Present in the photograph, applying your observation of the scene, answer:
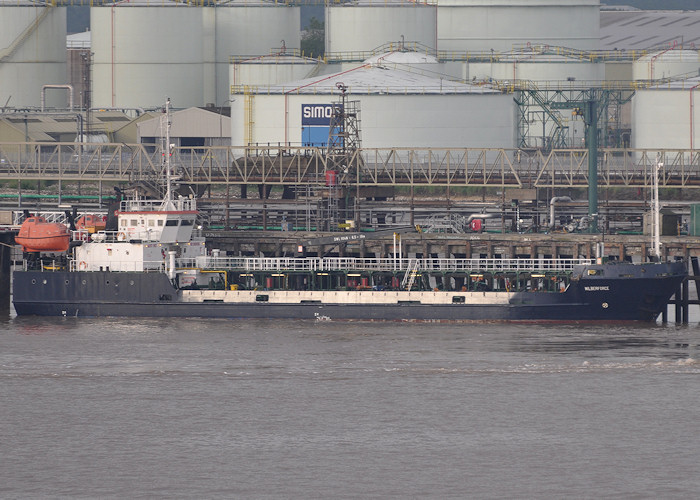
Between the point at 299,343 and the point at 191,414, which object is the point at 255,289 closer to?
the point at 299,343

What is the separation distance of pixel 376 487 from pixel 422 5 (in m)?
92.0

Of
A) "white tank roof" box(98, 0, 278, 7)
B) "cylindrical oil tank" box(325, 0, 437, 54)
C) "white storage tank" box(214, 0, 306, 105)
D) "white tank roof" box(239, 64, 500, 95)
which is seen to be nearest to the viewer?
"white tank roof" box(239, 64, 500, 95)

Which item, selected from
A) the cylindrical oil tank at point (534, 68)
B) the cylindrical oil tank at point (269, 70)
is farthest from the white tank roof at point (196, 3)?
the cylindrical oil tank at point (534, 68)

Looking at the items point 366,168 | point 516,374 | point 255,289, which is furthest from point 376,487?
point 366,168

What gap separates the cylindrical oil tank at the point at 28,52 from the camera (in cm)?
13200

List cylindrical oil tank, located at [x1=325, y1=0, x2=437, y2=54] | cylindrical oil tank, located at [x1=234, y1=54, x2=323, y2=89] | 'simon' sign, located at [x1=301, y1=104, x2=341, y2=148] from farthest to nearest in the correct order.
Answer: cylindrical oil tank, located at [x1=325, y1=0, x2=437, y2=54], cylindrical oil tank, located at [x1=234, y1=54, x2=323, y2=89], 'simon' sign, located at [x1=301, y1=104, x2=341, y2=148]

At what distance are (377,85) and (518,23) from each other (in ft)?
84.6

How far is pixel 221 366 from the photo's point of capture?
61000 millimetres

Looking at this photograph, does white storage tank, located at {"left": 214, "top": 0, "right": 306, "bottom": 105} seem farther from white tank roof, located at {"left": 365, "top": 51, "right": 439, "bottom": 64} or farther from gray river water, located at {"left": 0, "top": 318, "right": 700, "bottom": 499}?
gray river water, located at {"left": 0, "top": 318, "right": 700, "bottom": 499}

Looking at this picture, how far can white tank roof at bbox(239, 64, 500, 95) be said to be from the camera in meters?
111

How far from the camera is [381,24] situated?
426 ft

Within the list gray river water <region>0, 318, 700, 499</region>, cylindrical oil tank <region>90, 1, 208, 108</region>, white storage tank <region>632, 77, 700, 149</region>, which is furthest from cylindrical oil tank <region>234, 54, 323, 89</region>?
gray river water <region>0, 318, 700, 499</region>

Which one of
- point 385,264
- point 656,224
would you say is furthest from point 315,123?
point 656,224

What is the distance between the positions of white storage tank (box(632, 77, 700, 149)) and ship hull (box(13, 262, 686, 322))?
43969mm
